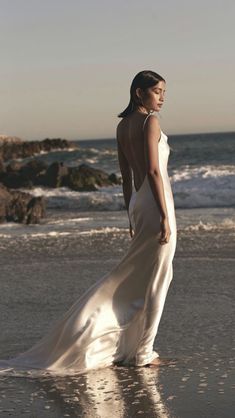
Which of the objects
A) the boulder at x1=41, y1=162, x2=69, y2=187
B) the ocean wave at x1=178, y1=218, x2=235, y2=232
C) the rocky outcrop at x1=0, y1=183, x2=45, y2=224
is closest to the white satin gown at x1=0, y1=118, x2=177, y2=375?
A: the ocean wave at x1=178, y1=218, x2=235, y2=232

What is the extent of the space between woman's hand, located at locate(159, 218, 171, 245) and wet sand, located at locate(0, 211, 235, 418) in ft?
2.51

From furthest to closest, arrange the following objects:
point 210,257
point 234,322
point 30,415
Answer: point 210,257 → point 234,322 → point 30,415

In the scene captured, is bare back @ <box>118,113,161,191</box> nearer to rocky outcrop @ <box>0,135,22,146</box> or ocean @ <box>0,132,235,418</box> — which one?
ocean @ <box>0,132,235,418</box>

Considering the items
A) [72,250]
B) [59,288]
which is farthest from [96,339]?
[72,250]

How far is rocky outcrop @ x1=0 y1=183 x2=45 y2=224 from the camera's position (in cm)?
1509

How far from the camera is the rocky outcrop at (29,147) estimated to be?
64081mm

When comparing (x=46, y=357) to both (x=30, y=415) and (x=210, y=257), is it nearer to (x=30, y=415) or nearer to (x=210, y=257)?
(x=30, y=415)

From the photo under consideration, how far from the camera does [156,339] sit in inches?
232

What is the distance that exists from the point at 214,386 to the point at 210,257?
504cm

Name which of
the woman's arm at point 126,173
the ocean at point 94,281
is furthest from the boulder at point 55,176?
the woman's arm at point 126,173

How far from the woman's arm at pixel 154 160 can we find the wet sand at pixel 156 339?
97 centimetres

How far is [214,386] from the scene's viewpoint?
4.55 m

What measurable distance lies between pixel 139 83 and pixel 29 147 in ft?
205

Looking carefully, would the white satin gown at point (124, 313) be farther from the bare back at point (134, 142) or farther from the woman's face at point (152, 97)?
the woman's face at point (152, 97)
